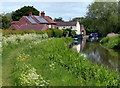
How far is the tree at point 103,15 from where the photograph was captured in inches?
2192

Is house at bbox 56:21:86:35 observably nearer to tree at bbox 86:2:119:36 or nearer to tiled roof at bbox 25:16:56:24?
tiled roof at bbox 25:16:56:24

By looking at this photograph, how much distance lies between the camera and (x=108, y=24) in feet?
182

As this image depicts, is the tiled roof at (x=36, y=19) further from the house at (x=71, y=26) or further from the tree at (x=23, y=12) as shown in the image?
the house at (x=71, y=26)

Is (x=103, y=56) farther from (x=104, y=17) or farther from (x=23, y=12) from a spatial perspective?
(x=23, y=12)

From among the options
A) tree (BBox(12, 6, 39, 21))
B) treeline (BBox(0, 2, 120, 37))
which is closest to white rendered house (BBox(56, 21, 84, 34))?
tree (BBox(12, 6, 39, 21))

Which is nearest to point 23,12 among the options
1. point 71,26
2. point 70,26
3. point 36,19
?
point 36,19

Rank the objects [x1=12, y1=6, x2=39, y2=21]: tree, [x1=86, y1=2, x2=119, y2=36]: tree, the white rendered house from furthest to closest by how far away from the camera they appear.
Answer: the white rendered house → [x1=12, y1=6, x2=39, y2=21]: tree → [x1=86, y1=2, x2=119, y2=36]: tree

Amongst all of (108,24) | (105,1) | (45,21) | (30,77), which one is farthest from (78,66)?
(45,21)

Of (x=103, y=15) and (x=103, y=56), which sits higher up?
(x=103, y=15)

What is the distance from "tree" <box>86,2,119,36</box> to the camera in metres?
55.7

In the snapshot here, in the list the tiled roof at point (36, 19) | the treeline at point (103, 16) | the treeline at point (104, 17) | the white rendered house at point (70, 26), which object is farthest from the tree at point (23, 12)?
the treeline at point (103, 16)

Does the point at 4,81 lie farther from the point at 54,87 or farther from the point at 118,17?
the point at 118,17

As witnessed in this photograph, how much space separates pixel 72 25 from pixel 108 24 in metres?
36.5

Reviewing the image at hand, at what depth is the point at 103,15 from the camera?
59219mm
